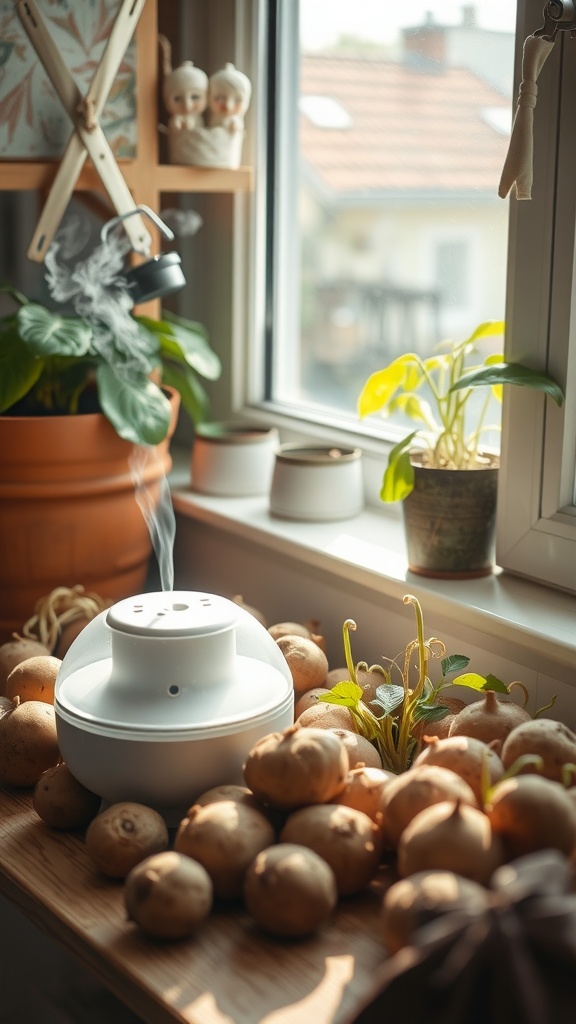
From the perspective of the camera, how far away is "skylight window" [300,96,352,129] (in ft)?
5.15

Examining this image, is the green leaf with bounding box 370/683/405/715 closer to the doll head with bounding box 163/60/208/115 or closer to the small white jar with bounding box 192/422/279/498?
the small white jar with bounding box 192/422/279/498

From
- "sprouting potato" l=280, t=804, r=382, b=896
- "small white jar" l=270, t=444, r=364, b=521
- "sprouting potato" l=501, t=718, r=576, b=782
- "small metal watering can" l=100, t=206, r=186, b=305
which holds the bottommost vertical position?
"sprouting potato" l=280, t=804, r=382, b=896

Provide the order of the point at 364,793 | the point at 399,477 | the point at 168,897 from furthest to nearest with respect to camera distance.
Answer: the point at 399,477 < the point at 364,793 < the point at 168,897

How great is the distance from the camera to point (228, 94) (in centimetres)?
148

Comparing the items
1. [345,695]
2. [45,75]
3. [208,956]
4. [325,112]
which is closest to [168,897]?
[208,956]

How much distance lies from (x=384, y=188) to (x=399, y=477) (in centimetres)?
50

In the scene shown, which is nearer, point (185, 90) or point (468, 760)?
point (468, 760)

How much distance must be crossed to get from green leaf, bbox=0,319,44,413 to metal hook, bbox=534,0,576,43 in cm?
68

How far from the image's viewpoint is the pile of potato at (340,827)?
767mm

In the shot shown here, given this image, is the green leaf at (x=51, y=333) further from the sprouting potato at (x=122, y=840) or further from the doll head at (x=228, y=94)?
the sprouting potato at (x=122, y=840)

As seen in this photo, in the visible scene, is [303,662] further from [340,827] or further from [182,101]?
[182,101]

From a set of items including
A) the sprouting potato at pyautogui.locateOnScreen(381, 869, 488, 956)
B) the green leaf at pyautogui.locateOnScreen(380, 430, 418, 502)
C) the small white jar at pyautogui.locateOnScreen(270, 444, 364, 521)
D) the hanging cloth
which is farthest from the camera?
the small white jar at pyautogui.locateOnScreen(270, 444, 364, 521)

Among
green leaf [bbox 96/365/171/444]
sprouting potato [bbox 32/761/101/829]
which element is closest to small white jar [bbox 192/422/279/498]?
green leaf [bbox 96/365/171/444]

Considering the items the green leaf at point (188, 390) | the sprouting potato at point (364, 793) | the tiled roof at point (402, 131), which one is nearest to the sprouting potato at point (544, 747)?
the sprouting potato at point (364, 793)
